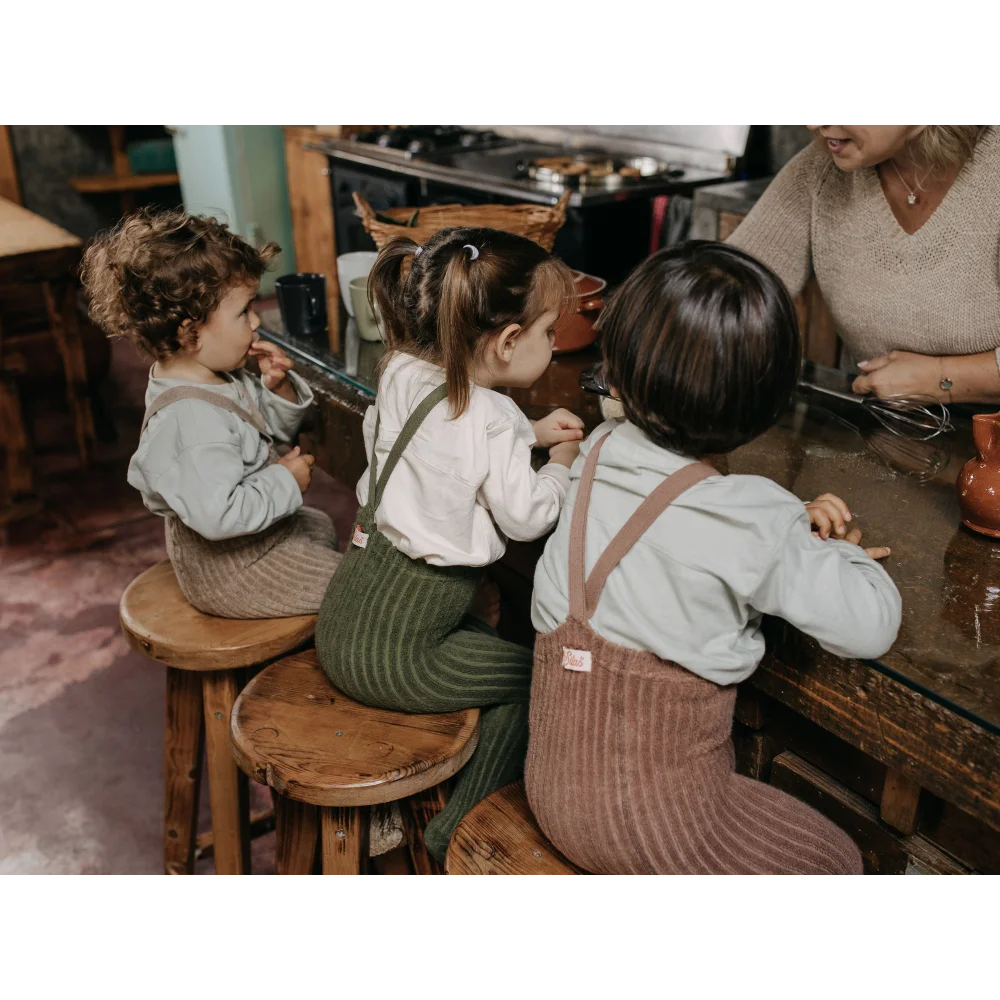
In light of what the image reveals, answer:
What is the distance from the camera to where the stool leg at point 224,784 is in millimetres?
1745

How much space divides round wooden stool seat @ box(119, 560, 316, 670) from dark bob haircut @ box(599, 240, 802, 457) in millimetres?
822

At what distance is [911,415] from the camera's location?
5.40ft

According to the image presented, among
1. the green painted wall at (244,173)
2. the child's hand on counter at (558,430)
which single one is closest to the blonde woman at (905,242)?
the child's hand on counter at (558,430)

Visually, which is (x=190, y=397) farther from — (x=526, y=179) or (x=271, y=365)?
(x=526, y=179)

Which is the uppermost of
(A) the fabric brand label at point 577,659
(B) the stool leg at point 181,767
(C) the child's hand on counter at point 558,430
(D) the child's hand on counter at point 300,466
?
(C) the child's hand on counter at point 558,430

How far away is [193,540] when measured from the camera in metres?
1.66

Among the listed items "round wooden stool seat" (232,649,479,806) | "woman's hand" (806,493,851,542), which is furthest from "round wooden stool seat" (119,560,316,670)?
"woman's hand" (806,493,851,542)

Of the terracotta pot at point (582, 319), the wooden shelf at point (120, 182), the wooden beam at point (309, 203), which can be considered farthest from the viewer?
the wooden shelf at point (120, 182)

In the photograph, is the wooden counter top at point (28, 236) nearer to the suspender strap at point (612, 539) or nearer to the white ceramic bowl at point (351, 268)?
the white ceramic bowl at point (351, 268)

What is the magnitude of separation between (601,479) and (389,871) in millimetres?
1154

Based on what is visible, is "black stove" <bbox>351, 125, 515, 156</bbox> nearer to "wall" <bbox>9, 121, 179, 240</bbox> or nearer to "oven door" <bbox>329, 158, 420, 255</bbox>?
"oven door" <bbox>329, 158, 420, 255</bbox>

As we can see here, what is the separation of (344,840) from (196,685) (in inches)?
21.5

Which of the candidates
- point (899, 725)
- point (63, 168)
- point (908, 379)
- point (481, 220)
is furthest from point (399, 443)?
point (63, 168)

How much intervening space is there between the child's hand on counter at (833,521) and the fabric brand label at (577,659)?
31 centimetres
